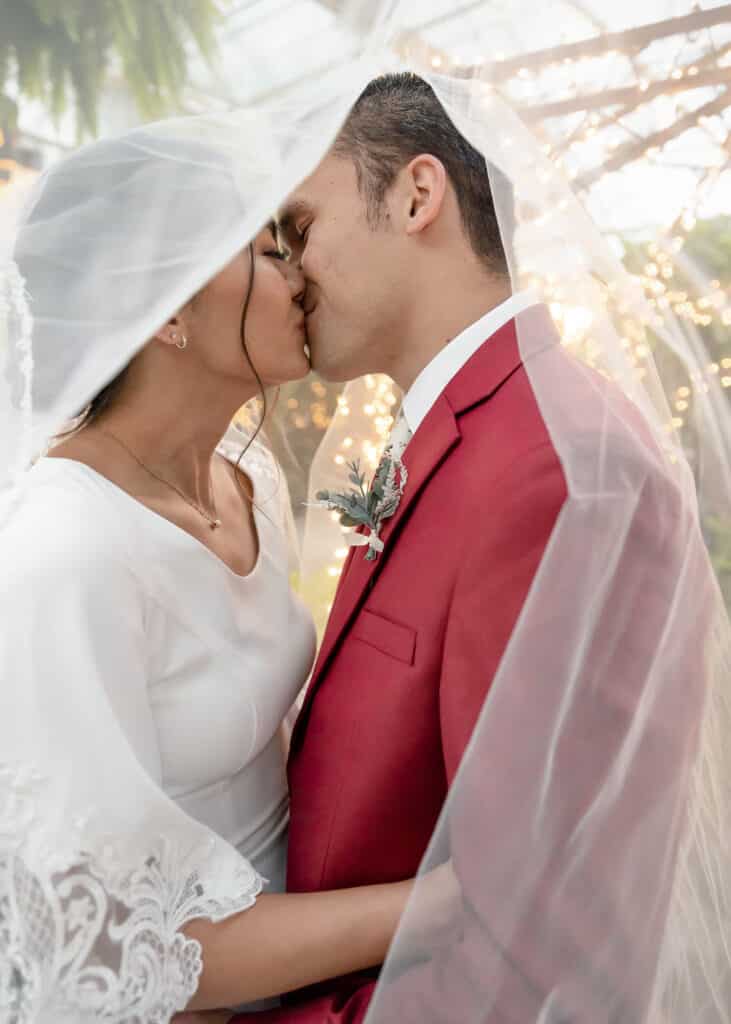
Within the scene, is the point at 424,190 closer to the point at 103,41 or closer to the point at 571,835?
the point at 103,41

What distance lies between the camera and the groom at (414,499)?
1291 millimetres

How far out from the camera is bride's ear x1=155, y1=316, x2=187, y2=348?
165 cm

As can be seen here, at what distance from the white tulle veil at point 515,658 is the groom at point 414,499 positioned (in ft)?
0.24

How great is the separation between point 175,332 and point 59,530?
42 cm

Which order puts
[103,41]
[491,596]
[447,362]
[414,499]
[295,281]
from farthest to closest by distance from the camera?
[295,281]
[447,362]
[414,499]
[491,596]
[103,41]

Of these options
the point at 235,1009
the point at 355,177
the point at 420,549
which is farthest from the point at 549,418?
the point at 235,1009

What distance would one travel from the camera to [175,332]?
1.65 metres

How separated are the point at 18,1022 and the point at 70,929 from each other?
0.14 meters

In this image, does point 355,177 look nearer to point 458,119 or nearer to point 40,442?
point 458,119

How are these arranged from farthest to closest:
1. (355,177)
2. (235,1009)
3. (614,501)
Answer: (355,177) → (235,1009) → (614,501)

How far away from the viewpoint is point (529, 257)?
47.8 inches

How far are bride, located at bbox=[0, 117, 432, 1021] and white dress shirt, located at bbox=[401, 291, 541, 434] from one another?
246mm

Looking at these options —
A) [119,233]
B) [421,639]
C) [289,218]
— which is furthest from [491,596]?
[289,218]

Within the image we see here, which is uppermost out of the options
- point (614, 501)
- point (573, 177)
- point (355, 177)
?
point (355, 177)
